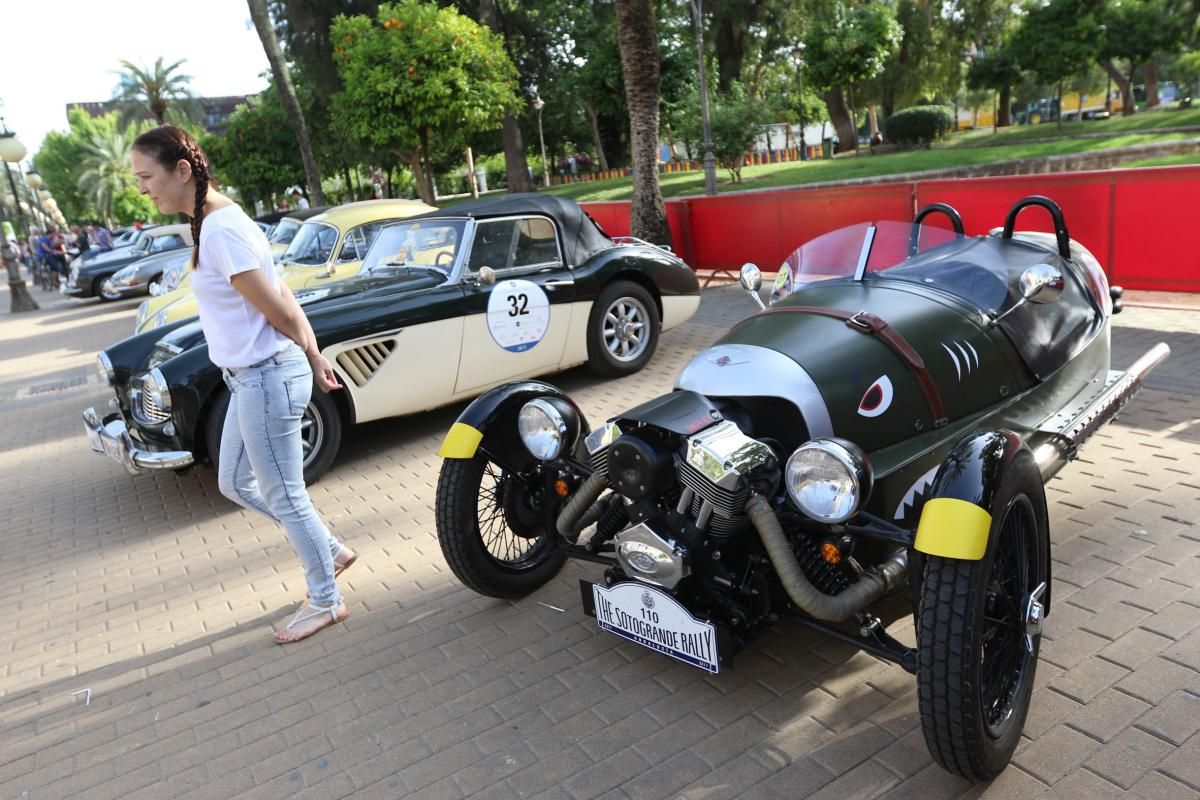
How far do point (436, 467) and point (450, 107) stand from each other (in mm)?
12050

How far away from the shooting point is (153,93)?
40.3 meters

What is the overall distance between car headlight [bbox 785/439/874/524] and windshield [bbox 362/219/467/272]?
4.28 meters

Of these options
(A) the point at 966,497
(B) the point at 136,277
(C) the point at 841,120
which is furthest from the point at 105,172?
(A) the point at 966,497

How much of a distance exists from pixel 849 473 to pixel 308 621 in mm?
2565

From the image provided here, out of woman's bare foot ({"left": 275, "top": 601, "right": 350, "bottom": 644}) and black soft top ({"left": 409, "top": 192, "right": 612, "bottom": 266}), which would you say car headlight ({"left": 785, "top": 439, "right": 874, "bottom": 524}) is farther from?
black soft top ({"left": 409, "top": 192, "right": 612, "bottom": 266})

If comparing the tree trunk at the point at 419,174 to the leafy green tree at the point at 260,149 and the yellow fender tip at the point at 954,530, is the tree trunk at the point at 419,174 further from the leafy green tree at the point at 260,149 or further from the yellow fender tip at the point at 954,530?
the yellow fender tip at the point at 954,530

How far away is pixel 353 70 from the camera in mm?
16406

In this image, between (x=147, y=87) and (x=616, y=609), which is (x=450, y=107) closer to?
(x=616, y=609)

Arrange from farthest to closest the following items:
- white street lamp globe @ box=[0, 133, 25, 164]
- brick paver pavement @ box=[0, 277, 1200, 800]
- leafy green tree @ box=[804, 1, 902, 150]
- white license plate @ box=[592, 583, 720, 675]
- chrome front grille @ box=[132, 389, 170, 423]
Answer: leafy green tree @ box=[804, 1, 902, 150] → white street lamp globe @ box=[0, 133, 25, 164] → chrome front grille @ box=[132, 389, 170, 423] → white license plate @ box=[592, 583, 720, 675] → brick paver pavement @ box=[0, 277, 1200, 800]

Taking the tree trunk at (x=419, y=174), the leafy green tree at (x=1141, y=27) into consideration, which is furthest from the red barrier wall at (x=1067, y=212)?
the leafy green tree at (x=1141, y=27)

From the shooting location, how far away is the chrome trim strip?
3100 mm

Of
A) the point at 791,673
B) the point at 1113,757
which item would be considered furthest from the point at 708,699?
the point at 1113,757

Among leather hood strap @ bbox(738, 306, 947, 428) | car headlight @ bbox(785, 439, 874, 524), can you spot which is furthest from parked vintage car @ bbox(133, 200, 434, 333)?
car headlight @ bbox(785, 439, 874, 524)

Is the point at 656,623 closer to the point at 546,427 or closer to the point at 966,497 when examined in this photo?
the point at 546,427
